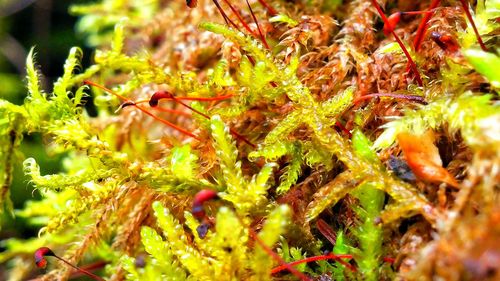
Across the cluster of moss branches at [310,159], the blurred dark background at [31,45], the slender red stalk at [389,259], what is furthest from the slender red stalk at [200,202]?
the blurred dark background at [31,45]

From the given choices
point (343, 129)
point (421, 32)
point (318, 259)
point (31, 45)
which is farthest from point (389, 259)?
point (31, 45)

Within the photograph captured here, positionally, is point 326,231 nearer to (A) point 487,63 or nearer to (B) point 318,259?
(B) point 318,259

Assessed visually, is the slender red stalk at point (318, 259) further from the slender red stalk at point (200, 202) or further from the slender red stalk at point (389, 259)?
the slender red stalk at point (200, 202)

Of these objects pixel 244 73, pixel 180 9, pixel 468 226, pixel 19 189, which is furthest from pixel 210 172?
pixel 19 189

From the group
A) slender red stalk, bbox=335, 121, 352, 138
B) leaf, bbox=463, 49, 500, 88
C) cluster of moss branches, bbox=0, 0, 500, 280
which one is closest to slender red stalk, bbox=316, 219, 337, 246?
cluster of moss branches, bbox=0, 0, 500, 280


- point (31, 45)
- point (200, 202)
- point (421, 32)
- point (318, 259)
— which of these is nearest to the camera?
point (200, 202)

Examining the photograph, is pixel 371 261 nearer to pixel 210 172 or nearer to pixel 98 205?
pixel 210 172
